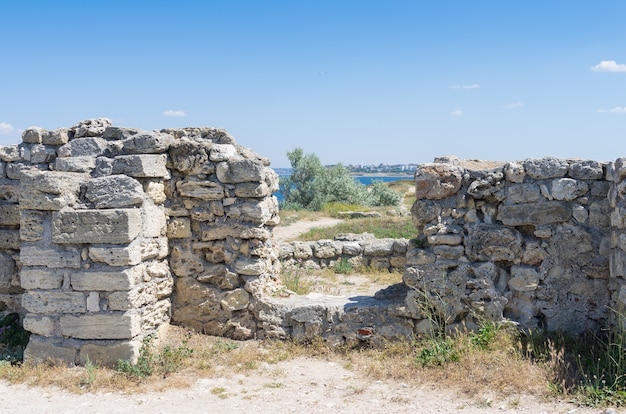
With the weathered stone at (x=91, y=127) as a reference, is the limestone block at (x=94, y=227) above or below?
below

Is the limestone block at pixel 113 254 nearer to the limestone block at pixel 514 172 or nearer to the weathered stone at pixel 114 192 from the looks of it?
the weathered stone at pixel 114 192

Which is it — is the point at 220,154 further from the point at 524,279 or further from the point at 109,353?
the point at 524,279

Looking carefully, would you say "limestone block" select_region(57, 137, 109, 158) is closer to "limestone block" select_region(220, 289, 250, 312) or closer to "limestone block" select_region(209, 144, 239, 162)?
"limestone block" select_region(209, 144, 239, 162)

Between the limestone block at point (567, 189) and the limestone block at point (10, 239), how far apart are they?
6357 millimetres

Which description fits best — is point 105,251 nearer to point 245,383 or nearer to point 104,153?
point 104,153

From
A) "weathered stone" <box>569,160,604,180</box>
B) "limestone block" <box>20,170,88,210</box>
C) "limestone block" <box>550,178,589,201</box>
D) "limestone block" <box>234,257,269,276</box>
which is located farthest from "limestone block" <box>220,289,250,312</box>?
"weathered stone" <box>569,160,604,180</box>

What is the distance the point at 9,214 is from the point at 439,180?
17.4 ft

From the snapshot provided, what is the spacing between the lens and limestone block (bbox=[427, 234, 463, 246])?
570 centimetres

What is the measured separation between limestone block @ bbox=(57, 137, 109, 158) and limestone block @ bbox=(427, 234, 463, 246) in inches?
153

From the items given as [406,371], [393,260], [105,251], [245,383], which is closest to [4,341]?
[105,251]

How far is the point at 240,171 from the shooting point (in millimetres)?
6230

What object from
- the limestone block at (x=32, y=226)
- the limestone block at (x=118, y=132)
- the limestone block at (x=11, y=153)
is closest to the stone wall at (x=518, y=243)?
the limestone block at (x=118, y=132)

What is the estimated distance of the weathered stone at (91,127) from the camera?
6.54 m

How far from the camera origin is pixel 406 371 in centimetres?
524
